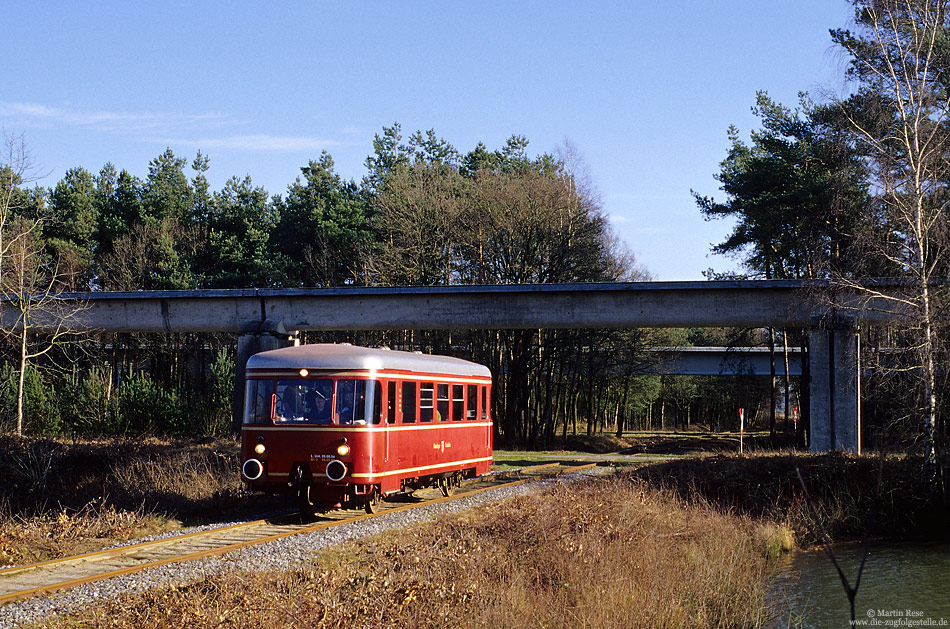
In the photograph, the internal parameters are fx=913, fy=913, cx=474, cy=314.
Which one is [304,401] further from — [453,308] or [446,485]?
[453,308]

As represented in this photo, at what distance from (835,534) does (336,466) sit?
35.3 ft

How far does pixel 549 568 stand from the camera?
10.8m

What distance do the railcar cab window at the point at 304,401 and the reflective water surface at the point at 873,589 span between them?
6930 millimetres

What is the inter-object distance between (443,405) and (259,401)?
3876 millimetres

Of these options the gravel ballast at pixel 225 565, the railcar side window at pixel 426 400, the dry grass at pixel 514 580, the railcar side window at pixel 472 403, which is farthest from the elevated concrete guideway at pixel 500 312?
the gravel ballast at pixel 225 565

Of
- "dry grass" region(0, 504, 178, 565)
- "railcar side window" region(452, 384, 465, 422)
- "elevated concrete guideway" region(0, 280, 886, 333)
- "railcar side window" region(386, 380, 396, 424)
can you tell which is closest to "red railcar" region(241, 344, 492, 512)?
"railcar side window" region(386, 380, 396, 424)

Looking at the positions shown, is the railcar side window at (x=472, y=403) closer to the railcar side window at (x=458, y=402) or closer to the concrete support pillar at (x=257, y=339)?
the railcar side window at (x=458, y=402)

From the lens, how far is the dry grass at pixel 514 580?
784 cm

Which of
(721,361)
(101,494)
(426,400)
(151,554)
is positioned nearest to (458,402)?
(426,400)

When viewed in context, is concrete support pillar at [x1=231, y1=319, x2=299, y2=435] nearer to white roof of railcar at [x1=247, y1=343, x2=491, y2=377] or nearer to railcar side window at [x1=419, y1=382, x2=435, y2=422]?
railcar side window at [x1=419, y1=382, x2=435, y2=422]

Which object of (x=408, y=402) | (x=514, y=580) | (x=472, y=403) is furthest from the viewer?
(x=472, y=403)

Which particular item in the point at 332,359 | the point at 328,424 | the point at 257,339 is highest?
the point at 257,339

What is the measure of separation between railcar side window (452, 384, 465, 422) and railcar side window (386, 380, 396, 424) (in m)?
3.02

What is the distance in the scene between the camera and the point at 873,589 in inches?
527
